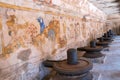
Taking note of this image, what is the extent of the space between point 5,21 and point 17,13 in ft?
0.75

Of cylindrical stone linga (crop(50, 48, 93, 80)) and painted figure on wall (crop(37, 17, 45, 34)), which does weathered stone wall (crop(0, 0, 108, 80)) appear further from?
cylindrical stone linga (crop(50, 48, 93, 80))

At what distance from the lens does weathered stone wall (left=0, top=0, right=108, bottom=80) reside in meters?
1.70

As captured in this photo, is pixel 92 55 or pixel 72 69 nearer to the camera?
pixel 72 69

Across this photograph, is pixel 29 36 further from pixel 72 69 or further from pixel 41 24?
pixel 72 69

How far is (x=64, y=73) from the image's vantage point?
69.9 inches

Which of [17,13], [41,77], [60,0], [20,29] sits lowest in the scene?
[41,77]

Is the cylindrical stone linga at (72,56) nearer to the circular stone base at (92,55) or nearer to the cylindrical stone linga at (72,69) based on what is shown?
the cylindrical stone linga at (72,69)

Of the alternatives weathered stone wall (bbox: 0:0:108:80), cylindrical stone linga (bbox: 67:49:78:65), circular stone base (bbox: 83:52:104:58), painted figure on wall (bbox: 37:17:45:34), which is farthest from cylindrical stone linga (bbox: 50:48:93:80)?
circular stone base (bbox: 83:52:104:58)

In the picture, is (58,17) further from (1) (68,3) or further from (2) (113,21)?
(2) (113,21)

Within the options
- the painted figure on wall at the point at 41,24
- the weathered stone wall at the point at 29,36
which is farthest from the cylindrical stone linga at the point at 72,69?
the painted figure on wall at the point at 41,24

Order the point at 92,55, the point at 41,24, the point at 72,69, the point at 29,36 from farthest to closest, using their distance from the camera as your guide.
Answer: the point at 92,55 < the point at 41,24 < the point at 29,36 < the point at 72,69

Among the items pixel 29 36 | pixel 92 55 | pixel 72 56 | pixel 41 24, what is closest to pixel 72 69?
pixel 72 56

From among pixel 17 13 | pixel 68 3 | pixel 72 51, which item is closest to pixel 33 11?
pixel 17 13

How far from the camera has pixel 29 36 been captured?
2.12 metres
